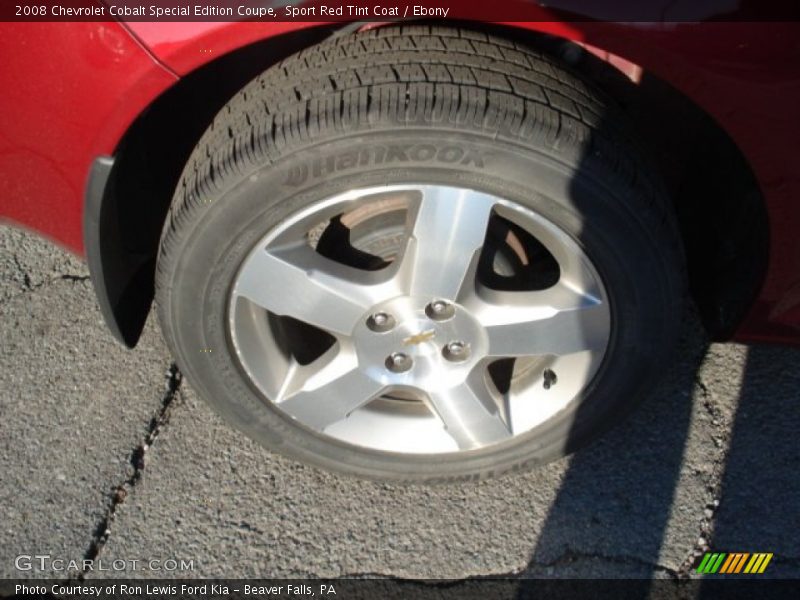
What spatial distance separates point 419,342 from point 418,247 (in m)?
0.27

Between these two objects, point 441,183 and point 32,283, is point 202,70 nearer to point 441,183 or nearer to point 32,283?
point 441,183

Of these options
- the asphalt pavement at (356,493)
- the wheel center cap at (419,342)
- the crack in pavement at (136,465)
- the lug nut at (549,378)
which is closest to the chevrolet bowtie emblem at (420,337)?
the wheel center cap at (419,342)

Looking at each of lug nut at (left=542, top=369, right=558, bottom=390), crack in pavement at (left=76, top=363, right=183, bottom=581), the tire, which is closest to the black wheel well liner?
the tire

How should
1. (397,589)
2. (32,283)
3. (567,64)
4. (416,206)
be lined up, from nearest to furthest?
1. (416,206)
2. (567,64)
3. (397,589)
4. (32,283)

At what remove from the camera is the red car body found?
1659 millimetres

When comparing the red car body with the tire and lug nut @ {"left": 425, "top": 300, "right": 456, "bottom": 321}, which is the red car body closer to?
the tire

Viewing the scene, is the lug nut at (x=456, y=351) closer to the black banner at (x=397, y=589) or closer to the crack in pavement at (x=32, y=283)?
the black banner at (x=397, y=589)

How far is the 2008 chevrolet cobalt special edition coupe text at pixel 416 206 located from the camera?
1.74 meters

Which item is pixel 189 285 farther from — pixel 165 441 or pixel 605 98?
pixel 605 98

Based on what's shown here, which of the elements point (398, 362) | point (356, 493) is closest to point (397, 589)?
point (356, 493)

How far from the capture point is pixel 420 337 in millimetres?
2051

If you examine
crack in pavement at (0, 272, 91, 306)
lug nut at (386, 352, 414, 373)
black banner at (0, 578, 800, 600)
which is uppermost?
crack in pavement at (0, 272, 91, 306)

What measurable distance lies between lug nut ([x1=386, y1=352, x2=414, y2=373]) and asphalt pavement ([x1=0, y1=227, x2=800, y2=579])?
1.33ft

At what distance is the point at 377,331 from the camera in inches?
80.4
